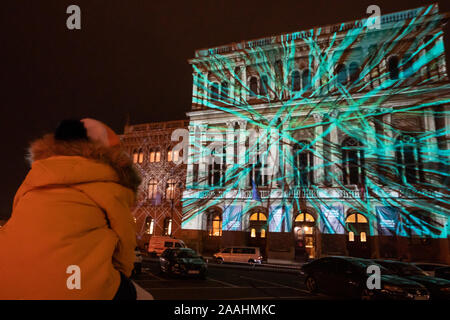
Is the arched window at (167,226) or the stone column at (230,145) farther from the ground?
the stone column at (230,145)

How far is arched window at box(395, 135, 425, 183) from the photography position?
74.7ft

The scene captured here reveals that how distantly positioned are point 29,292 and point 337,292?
10.4 metres

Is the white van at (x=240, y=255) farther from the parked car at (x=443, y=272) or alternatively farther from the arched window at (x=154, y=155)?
the arched window at (x=154, y=155)

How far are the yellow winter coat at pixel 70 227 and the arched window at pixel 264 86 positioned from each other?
27.8m

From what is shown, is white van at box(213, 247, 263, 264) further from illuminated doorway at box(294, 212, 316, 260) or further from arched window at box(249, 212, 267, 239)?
illuminated doorway at box(294, 212, 316, 260)

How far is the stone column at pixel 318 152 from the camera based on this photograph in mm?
24728

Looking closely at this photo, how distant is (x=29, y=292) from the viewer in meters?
1.48

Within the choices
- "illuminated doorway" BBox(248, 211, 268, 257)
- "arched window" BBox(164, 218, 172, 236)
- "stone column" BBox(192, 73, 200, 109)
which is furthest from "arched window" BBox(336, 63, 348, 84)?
"arched window" BBox(164, 218, 172, 236)

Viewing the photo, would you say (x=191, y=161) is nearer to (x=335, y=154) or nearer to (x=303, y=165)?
(x=303, y=165)

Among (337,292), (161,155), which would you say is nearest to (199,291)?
(337,292)

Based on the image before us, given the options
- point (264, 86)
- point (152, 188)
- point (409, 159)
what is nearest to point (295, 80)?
point (264, 86)

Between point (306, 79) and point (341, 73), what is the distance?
3.11 meters

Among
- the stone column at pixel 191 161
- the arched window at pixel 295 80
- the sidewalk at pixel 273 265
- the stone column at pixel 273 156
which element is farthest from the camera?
the stone column at pixel 191 161

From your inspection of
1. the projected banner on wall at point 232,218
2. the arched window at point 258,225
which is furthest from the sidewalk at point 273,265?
the projected banner on wall at point 232,218
